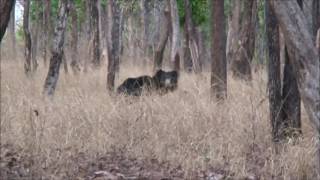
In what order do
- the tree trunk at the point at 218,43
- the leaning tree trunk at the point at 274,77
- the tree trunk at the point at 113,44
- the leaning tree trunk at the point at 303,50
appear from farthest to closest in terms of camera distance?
the tree trunk at the point at 113,44 < the tree trunk at the point at 218,43 < the leaning tree trunk at the point at 274,77 < the leaning tree trunk at the point at 303,50

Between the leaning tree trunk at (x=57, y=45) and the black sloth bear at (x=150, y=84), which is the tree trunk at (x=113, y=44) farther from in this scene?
the leaning tree trunk at (x=57, y=45)

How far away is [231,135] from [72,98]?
3307mm

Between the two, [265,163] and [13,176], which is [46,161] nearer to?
[13,176]

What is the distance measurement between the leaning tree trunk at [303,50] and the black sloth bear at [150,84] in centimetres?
560

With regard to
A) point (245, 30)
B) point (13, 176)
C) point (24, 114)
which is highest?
point (245, 30)

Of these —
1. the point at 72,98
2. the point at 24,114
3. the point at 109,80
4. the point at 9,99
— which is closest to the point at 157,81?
the point at 109,80

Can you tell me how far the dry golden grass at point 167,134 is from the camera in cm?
617

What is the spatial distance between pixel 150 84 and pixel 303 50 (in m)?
6.52

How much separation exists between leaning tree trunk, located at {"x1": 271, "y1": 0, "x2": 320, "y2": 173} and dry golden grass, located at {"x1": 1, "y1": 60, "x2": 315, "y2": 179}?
6.56 feet

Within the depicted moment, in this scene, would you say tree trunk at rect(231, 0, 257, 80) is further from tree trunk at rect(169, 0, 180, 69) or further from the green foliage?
the green foliage

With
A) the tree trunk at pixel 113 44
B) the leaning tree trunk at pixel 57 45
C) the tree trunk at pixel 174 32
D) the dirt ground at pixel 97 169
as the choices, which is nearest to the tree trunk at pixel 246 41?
the tree trunk at pixel 174 32

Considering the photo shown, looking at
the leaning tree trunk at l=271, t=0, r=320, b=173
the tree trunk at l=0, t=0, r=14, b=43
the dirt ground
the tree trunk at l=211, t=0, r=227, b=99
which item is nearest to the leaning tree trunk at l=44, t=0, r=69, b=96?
the tree trunk at l=211, t=0, r=227, b=99

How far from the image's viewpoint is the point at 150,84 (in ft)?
34.0

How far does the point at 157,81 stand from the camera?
10820mm
